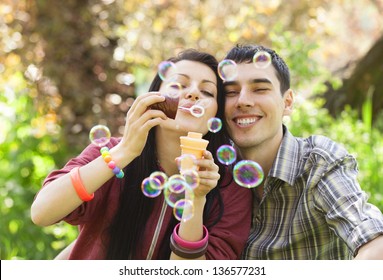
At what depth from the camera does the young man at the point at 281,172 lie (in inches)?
92.7

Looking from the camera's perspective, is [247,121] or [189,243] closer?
[189,243]

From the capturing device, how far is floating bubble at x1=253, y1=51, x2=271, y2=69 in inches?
102

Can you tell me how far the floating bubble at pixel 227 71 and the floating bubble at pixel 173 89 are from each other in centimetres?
20

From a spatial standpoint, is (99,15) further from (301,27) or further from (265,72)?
(265,72)

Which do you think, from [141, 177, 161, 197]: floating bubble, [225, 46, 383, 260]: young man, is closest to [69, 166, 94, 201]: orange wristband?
[141, 177, 161, 197]: floating bubble

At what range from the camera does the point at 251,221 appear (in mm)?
2590

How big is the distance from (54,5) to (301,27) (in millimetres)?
2827

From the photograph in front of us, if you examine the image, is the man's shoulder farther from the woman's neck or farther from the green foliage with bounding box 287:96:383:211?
the green foliage with bounding box 287:96:383:211

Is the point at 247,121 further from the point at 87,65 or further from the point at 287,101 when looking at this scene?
the point at 87,65

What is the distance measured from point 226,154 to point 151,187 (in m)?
0.36

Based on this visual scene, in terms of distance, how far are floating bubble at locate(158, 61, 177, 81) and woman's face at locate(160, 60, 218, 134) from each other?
0.04ft

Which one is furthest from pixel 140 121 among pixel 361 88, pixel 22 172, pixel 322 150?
pixel 361 88

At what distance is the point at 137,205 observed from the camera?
2.54 m
